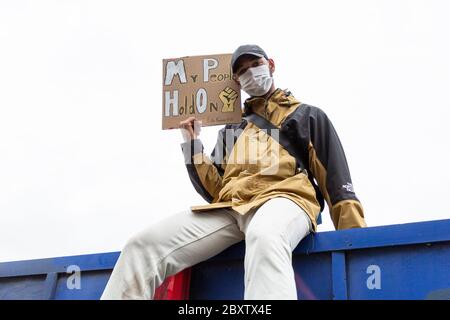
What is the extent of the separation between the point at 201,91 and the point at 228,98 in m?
0.17

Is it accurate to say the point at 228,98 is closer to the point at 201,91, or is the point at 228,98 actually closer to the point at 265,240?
the point at 201,91

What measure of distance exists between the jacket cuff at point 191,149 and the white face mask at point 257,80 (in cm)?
39

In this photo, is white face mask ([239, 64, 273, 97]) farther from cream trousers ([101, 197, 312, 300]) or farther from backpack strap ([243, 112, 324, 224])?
cream trousers ([101, 197, 312, 300])

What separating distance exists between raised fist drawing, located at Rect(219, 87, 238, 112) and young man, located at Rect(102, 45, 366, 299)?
2.8 inches

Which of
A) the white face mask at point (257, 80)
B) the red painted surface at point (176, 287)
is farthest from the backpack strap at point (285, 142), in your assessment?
the red painted surface at point (176, 287)

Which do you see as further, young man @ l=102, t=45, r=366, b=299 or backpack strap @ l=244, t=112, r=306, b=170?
backpack strap @ l=244, t=112, r=306, b=170

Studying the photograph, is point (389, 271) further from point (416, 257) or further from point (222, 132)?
point (222, 132)

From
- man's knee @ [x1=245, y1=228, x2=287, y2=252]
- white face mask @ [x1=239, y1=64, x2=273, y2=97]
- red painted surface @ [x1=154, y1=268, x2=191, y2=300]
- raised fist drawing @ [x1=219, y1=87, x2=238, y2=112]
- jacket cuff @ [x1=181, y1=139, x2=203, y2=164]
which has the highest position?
white face mask @ [x1=239, y1=64, x2=273, y2=97]

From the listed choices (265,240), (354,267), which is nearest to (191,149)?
(265,240)

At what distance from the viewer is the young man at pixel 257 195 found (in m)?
2.12

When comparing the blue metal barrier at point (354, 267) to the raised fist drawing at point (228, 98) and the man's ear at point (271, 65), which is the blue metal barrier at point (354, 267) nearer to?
the raised fist drawing at point (228, 98)

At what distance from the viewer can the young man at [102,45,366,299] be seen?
2.12 meters

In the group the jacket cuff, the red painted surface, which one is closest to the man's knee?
the red painted surface

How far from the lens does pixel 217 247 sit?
2.46 meters
